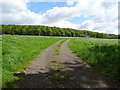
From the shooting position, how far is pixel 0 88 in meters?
4.78

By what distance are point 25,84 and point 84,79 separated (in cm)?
281

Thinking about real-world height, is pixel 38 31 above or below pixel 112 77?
above

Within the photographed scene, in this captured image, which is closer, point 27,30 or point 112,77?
point 112,77

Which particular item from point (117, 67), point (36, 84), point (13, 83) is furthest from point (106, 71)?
point (13, 83)

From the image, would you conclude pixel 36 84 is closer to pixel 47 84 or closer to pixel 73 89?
pixel 47 84

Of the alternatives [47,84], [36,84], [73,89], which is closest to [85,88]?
[73,89]

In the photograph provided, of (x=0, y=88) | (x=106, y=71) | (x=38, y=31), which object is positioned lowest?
(x=0, y=88)

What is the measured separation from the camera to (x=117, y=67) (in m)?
5.72

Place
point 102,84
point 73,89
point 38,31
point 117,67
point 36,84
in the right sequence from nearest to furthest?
point 73,89 → point 102,84 → point 36,84 → point 117,67 → point 38,31

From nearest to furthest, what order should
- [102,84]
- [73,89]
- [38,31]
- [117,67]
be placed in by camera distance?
[73,89], [102,84], [117,67], [38,31]

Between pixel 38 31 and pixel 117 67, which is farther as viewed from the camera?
pixel 38 31

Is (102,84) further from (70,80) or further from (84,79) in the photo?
(70,80)

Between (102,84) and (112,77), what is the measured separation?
3.27 feet

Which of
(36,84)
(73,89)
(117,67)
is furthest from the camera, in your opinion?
(117,67)
